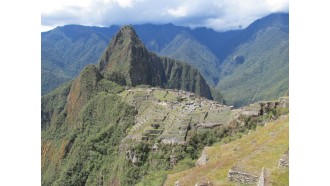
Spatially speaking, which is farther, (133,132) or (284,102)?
(133,132)

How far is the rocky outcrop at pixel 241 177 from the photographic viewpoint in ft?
49.5

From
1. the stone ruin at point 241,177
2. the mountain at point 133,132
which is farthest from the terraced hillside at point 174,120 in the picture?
the stone ruin at point 241,177

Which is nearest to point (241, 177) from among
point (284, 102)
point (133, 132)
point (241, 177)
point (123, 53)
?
point (241, 177)

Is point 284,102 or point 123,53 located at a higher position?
point 123,53

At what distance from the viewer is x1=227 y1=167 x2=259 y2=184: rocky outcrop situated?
15095 mm

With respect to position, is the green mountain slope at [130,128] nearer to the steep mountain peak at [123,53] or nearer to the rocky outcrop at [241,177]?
the steep mountain peak at [123,53]

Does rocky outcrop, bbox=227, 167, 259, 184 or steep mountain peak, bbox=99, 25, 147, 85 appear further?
steep mountain peak, bbox=99, 25, 147, 85

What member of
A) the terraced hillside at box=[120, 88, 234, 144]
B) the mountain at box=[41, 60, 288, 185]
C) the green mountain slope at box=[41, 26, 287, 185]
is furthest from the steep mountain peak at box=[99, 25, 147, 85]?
the terraced hillside at box=[120, 88, 234, 144]

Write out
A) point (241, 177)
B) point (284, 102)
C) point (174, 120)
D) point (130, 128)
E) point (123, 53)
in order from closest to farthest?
point (241, 177) < point (284, 102) < point (174, 120) < point (130, 128) < point (123, 53)

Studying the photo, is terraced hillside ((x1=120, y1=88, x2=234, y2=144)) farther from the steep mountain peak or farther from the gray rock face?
the steep mountain peak

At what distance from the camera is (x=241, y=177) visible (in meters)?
15.5

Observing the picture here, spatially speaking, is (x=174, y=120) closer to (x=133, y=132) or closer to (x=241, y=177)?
(x=133, y=132)
